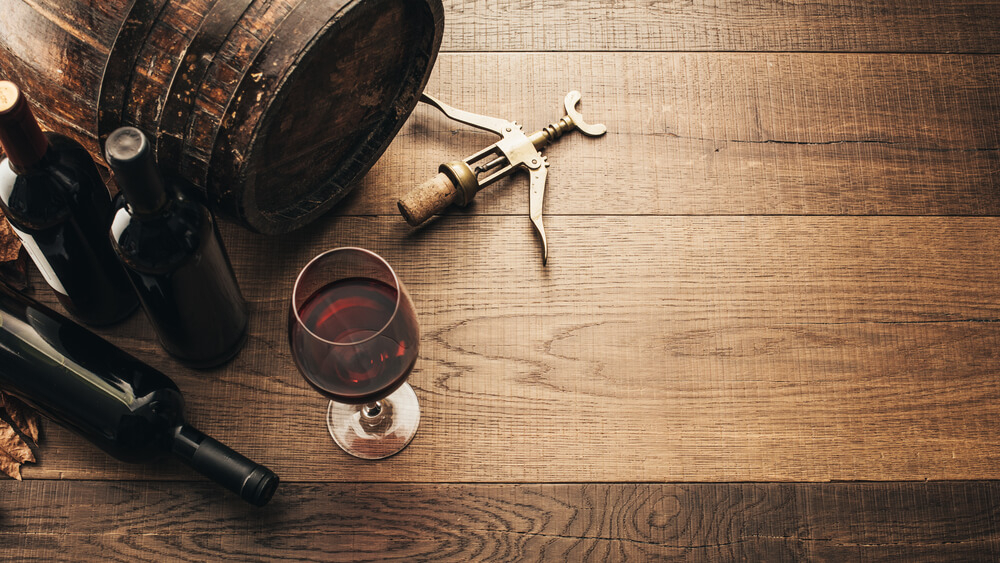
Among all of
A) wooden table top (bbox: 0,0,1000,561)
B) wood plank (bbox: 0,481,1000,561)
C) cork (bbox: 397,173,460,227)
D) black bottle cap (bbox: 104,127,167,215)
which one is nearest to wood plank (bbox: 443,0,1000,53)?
wooden table top (bbox: 0,0,1000,561)

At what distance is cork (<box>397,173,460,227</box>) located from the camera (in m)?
1.28

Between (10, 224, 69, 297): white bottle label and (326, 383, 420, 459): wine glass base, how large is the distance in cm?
45

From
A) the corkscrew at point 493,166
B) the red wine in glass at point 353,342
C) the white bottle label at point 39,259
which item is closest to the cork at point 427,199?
the corkscrew at point 493,166

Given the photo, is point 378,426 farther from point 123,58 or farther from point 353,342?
point 123,58

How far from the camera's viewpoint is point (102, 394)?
104 cm

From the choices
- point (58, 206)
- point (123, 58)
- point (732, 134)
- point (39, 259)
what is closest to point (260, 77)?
point (123, 58)

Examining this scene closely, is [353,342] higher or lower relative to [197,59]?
lower

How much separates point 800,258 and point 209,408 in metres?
1.05

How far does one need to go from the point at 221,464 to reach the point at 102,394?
7.3 inches

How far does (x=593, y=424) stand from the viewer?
124 centimetres

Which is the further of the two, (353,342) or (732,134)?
(732,134)

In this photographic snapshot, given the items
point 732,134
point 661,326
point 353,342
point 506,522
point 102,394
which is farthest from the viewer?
point 732,134

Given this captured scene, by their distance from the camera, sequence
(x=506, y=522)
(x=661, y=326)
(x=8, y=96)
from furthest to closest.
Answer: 1. (x=661, y=326)
2. (x=506, y=522)
3. (x=8, y=96)

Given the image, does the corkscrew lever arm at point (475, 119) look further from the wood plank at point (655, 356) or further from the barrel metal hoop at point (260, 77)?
the barrel metal hoop at point (260, 77)
